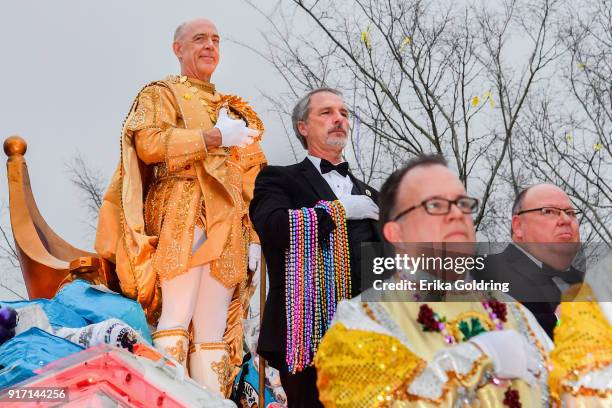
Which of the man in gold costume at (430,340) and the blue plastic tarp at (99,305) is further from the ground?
the blue plastic tarp at (99,305)

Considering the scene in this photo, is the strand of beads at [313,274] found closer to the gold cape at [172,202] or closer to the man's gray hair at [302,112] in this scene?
the man's gray hair at [302,112]

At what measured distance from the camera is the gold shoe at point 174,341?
13.8 ft

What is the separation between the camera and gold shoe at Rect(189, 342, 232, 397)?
434 cm

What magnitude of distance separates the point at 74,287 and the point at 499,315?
2267 mm

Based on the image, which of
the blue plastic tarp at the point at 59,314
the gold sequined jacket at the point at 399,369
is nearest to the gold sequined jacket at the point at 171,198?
the blue plastic tarp at the point at 59,314

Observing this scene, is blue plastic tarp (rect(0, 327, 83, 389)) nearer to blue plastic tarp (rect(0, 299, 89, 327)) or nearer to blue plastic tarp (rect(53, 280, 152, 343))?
blue plastic tarp (rect(0, 299, 89, 327))

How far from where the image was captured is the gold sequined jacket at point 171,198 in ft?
14.6

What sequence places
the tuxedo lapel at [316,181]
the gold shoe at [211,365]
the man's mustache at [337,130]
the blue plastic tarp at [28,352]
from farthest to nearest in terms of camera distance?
the gold shoe at [211,365] < the man's mustache at [337,130] < the tuxedo lapel at [316,181] < the blue plastic tarp at [28,352]

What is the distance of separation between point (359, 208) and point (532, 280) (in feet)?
2.13

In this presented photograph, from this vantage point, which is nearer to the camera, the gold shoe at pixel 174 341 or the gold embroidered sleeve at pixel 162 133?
the gold shoe at pixel 174 341

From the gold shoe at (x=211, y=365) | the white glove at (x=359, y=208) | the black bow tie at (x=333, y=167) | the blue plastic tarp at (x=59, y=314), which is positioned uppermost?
the black bow tie at (x=333, y=167)

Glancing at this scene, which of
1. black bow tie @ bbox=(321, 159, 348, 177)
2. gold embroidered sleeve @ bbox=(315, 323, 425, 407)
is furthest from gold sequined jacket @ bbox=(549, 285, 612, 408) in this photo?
black bow tie @ bbox=(321, 159, 348, 177)

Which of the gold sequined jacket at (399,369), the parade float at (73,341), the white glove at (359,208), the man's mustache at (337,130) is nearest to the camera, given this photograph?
the gold sequined jacket at (399,369)

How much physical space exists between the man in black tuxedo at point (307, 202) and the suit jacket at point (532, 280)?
0.53 m
